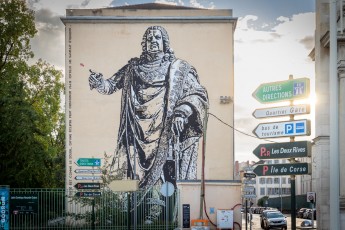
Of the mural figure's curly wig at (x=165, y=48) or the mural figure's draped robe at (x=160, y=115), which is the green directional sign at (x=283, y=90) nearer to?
the mural figure's draped robe at (x=160, y=115)

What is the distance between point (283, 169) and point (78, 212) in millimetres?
17220

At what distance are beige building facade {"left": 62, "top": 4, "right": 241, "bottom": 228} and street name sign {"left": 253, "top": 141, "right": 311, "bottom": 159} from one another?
1920 centimetres

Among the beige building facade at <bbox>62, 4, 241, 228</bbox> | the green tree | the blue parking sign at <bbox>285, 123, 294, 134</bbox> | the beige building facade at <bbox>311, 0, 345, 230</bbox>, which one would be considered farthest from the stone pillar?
the green tree

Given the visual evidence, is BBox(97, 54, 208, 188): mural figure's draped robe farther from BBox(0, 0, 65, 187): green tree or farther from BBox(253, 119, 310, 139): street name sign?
BBox(253, 119, 310, 139): street name sign

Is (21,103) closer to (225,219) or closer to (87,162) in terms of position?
(87,162)

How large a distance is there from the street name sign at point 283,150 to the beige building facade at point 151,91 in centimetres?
1920

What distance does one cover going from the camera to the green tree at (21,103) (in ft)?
110

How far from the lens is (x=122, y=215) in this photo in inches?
1115

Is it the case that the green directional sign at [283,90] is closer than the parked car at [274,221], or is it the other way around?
the green directional sign at [283,90]

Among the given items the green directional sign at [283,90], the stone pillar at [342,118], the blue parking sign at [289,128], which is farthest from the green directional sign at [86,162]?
the blue parking sign at [289,128]

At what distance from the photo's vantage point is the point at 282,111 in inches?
590

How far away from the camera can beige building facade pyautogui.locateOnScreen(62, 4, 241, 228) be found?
34656 millimetres

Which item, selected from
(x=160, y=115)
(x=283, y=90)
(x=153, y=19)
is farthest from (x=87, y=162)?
(x=153, y=19)

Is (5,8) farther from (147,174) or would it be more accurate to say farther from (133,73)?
(147,174)
